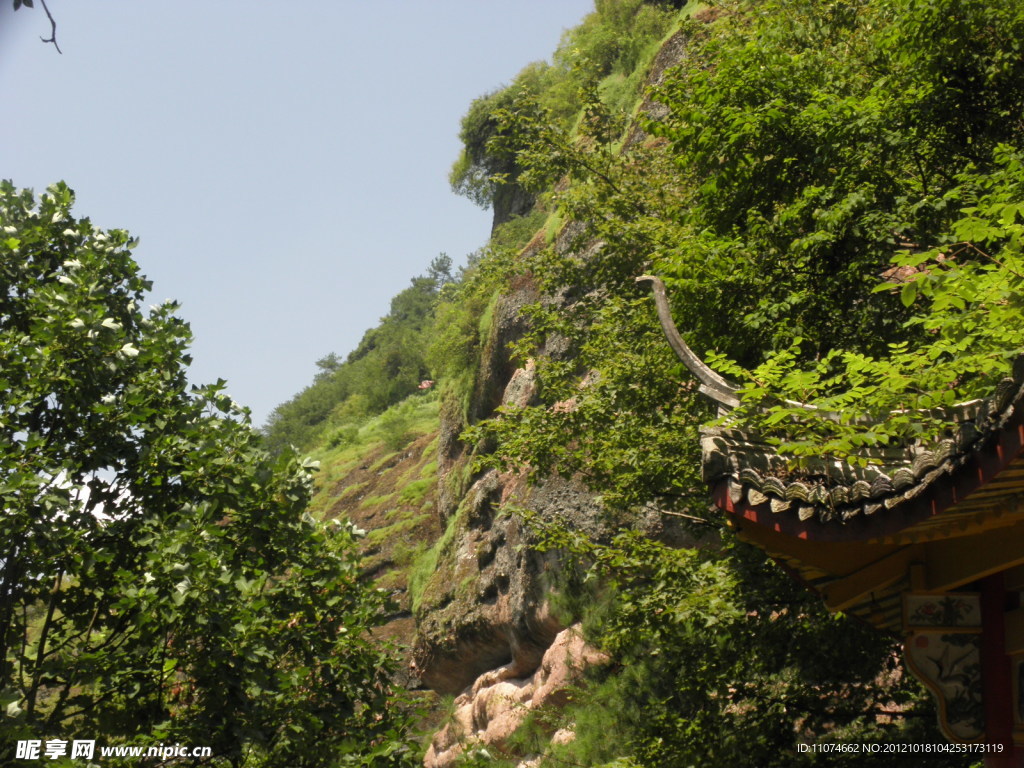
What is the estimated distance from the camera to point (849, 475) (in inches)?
186

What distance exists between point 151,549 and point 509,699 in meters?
12.3

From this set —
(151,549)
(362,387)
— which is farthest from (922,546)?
(362,387)

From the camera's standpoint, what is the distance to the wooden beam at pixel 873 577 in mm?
5156

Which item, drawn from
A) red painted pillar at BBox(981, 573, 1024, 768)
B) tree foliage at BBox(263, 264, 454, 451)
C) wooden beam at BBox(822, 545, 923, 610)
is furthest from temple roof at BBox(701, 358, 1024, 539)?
tree foliage at BBox(263, 264, 454, 451)

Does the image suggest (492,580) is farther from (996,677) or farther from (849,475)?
(849,475)

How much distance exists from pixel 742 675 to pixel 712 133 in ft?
16.7

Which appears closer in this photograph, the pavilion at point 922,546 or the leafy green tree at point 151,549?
the pavilion at point 922,546

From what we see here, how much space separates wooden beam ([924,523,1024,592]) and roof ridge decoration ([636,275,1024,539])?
20.6 inches

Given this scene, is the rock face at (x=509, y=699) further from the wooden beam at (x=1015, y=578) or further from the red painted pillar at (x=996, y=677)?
the wooden beam at (x=1015, y=578)

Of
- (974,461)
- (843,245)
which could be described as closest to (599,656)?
(843,245)

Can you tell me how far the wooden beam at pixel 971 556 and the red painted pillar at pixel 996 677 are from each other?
15cm

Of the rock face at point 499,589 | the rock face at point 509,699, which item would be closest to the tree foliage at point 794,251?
the rock face at point 499,589

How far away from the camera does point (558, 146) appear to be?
45.6ft

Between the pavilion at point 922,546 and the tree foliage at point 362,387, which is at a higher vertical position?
the tree foliage at point 362,387
